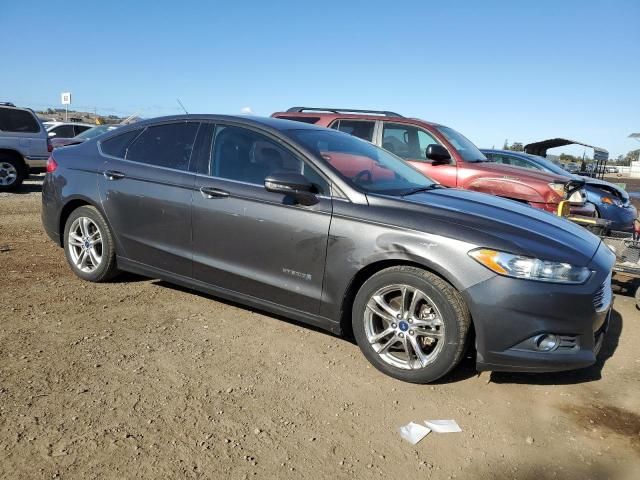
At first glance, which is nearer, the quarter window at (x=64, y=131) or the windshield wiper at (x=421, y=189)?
the windshield wiper at (x=421, y=189)

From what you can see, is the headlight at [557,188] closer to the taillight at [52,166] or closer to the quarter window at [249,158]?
the quarter window at [249,158]

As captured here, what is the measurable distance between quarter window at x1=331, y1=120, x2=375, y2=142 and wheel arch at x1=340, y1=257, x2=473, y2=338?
14.6 feet

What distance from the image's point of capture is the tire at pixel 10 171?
1159 cm

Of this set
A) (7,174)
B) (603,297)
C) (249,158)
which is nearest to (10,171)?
(7,174)

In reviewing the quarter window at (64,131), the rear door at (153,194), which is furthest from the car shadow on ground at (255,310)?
the quarter window at (64,131)

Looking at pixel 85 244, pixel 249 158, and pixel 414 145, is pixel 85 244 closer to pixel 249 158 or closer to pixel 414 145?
pixel 249 158

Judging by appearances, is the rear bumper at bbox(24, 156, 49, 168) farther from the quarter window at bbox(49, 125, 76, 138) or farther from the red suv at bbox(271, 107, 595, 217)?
the quarter window at bbox(49, 125, 76, 138)

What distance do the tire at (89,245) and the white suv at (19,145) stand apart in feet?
25.9

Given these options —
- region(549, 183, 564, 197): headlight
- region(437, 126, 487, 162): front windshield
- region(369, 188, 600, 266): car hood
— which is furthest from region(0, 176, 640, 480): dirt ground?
region(437, 126, 487, 162): front windshield

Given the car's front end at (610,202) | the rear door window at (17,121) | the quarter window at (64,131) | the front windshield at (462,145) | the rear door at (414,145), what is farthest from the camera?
the quarter window at (64,131)

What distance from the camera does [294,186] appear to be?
3.60 m

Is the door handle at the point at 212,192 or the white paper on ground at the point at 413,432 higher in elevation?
the door handle at the point at 212,192

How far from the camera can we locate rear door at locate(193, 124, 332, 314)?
3.64 meters

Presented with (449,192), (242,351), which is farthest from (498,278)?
(242,351)
